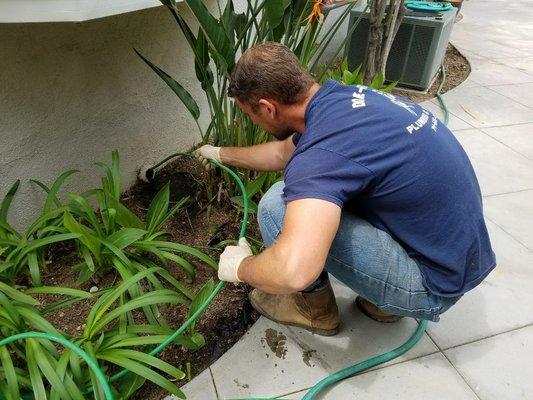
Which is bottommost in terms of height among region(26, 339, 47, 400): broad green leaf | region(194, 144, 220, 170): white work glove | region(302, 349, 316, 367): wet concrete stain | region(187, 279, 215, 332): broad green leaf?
region(302, 349, 316, 367): wet concrete stain

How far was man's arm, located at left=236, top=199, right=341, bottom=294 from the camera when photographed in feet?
3.19

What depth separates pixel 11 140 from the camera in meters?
1.62

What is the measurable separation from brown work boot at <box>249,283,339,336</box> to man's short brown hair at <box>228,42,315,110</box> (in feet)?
2.34

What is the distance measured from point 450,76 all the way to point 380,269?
3830 millimetres

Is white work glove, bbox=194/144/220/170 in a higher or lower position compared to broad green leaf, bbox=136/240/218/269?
higher

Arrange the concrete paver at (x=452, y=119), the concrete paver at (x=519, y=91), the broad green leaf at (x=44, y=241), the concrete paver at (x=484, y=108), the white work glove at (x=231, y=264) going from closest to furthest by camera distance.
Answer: the white work glove at (x=231, y=264) → the broad green leaf at (x=44, y=241) → the concrete paver at (x=452, y=119) → the concrete paver at (x=484, y=108) → the concrete paver at (x=519, y=91)

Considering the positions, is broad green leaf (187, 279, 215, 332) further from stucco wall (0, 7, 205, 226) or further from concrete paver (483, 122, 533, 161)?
concrete paver (483, 122, 533, 161)

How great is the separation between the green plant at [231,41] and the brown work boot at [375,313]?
0.73 meters

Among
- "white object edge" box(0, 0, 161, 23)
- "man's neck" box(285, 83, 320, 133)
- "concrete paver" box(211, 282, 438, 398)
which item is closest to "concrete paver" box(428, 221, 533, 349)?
"concrete paver" box(211, 282, 438, 398)

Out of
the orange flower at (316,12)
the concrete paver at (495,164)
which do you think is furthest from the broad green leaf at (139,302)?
the concrete paver at (495,164)

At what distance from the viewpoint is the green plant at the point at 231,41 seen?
142 cm

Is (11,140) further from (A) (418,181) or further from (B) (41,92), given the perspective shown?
(A) (418,181)

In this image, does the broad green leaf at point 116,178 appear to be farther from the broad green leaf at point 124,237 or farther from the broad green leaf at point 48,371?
the broad green leaf at point 48,371

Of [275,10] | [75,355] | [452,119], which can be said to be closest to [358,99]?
[275,10]
